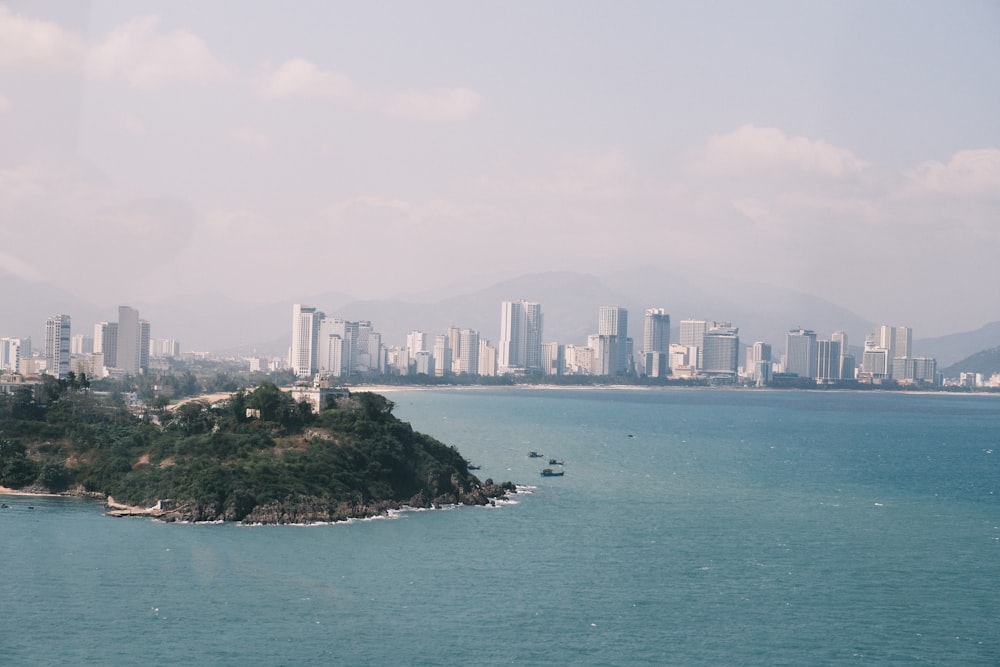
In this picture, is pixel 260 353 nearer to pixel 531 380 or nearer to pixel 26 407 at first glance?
pixel 531 380

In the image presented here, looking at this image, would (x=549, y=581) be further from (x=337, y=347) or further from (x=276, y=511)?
(x=337, y=347)

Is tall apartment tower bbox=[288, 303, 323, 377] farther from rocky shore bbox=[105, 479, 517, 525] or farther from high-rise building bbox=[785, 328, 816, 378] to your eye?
rocky shore bbox=[105, 479, 517, 525]

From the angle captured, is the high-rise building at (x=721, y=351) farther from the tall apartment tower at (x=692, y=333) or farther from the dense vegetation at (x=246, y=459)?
the dense vegetation at (x=246, y=459)

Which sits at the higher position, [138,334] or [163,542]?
[138,334]

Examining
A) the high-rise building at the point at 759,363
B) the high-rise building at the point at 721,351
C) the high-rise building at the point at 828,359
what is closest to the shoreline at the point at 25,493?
the high-rise building at the point at 759,363

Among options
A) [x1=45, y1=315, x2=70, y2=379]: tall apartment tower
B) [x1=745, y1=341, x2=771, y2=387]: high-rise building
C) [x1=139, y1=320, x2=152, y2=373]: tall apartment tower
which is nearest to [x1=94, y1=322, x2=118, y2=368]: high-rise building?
[x1=139, y1=320, x2=152, y2=373]: tall apartment tower

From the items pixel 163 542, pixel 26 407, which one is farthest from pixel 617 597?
pixel 26 407
